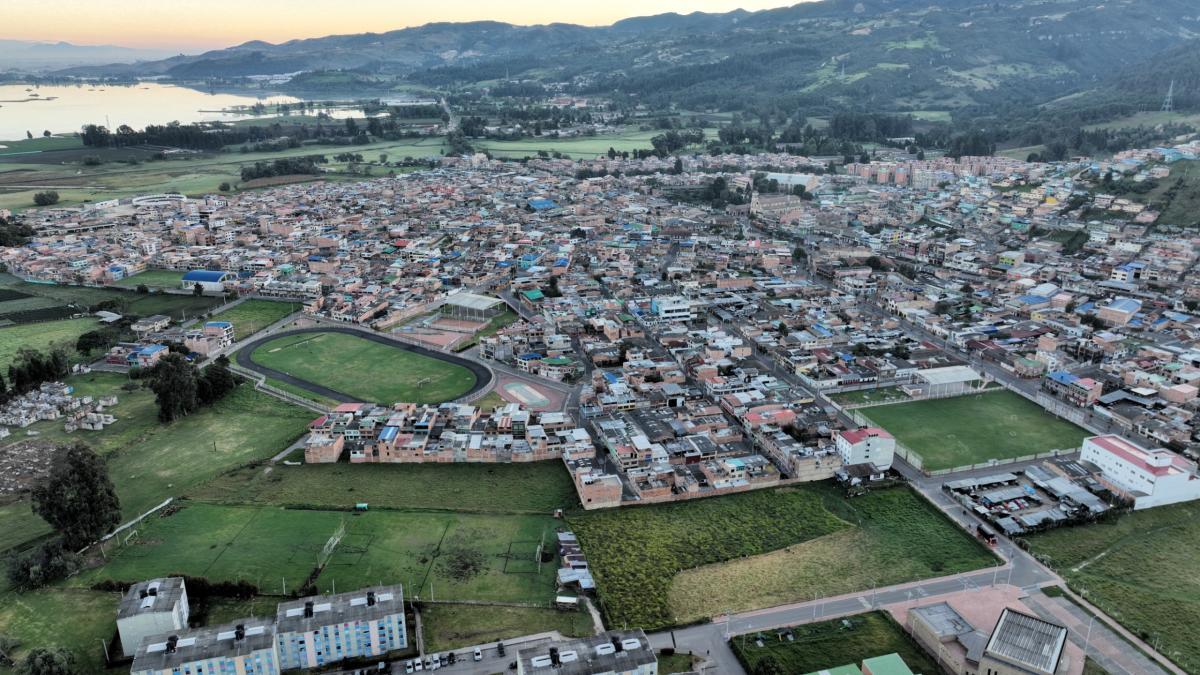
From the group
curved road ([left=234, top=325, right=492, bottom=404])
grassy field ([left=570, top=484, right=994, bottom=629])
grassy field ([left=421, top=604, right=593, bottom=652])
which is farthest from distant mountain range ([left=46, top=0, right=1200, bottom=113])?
grassy field ([left=421, top=604, right=593, bottom=652])

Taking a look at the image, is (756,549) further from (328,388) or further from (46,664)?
(328,388)

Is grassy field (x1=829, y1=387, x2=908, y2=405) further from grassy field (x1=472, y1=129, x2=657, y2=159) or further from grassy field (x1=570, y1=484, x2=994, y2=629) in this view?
grassy field (x1=472, y1=129, x2=657, y2=159)

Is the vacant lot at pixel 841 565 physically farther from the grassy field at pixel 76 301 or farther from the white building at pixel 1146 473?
the grassy field at pixel 76 301

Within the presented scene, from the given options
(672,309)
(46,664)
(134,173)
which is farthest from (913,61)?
(46,664)

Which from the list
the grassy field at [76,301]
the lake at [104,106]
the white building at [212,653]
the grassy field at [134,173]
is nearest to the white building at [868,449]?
the white building at [212,653]

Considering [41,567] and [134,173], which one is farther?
[134,173]

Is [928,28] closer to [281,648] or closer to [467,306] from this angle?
[467,306]
